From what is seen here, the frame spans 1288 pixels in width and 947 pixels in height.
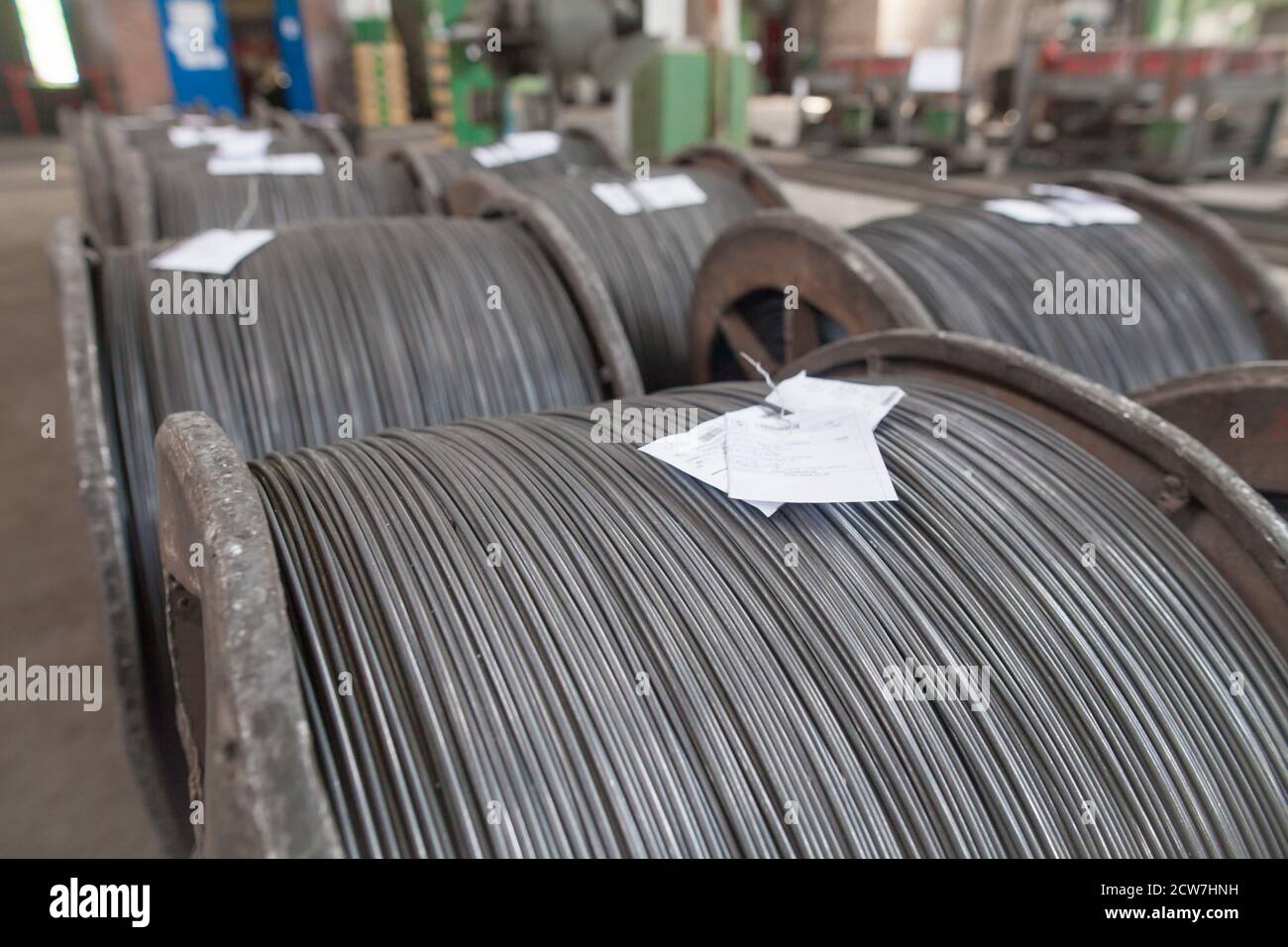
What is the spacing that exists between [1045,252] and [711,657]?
1913 millimetres

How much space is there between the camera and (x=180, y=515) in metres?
1.05

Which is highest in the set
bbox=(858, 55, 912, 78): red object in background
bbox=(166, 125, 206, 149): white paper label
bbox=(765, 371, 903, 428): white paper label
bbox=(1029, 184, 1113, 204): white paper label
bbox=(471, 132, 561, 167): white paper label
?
bbox=(858, 55, 912, 78): red object in background

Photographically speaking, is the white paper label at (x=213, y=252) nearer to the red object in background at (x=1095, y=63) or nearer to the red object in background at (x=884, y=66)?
the red object in background at (x=1095, y=63)

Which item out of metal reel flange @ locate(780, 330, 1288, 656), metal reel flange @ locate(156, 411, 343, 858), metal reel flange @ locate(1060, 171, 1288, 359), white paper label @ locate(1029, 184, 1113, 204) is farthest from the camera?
white paper label @ locate(1029, 184, 1113, 204)

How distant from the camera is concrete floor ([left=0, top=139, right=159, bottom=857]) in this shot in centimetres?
203

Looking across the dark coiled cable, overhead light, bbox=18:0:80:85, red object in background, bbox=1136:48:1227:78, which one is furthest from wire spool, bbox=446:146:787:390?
overhead light, bbox=18:0:80:85

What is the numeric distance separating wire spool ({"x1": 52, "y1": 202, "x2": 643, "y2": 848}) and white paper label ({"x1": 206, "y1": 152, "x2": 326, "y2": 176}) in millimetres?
1901

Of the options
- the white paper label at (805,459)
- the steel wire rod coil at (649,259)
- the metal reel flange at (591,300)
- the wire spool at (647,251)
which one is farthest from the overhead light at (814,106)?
the white paper label at (805,459)

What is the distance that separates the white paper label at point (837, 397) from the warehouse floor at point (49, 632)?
52.1 inches

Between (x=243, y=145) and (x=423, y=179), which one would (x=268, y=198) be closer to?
(x=423, y=179)

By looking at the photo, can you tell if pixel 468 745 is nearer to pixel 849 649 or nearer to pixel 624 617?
pixel 624 617

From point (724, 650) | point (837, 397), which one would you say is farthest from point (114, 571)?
point (837, 397)

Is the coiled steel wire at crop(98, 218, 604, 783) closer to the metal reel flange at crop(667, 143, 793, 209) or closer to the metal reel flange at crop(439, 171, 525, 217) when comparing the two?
the metal reel flange at crop(439, 171, 525, 217)

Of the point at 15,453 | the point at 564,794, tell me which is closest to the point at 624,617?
the point at 564,794
